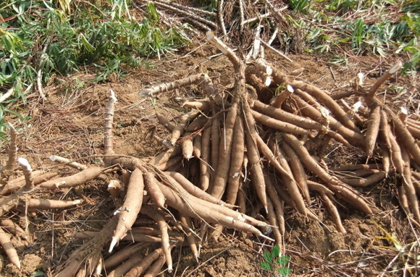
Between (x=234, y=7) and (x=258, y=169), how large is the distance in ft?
8.75

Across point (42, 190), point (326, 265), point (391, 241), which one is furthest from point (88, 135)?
point (391, 241)

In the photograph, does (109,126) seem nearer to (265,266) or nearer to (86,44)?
(265,266)

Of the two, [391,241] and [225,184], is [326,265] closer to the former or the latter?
[391,241]

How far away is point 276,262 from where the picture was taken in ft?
6.85

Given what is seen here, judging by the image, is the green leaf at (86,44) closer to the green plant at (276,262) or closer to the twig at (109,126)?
the twig at (109,126)

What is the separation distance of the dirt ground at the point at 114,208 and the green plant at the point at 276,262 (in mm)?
77

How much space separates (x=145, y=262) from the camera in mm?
1974

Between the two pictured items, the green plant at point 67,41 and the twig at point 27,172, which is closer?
the twig at point 27,172

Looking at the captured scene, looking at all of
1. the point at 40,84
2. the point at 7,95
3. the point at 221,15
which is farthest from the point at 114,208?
the point at 221,15

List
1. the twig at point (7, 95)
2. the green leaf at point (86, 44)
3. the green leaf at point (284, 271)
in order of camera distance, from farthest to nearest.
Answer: the green leaf at point (86, 44)
the twig at point (7, 95)
the green leaf at point (284, 271)

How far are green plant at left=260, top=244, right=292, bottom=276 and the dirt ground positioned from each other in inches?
3.0

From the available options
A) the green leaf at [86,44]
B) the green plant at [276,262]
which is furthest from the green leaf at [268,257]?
the green leaf at [86,44]

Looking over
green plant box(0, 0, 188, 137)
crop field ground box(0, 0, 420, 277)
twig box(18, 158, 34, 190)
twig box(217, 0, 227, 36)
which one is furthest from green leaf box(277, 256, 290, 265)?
twig box(217, 0, 227, 36)

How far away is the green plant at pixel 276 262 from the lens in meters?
1.98
